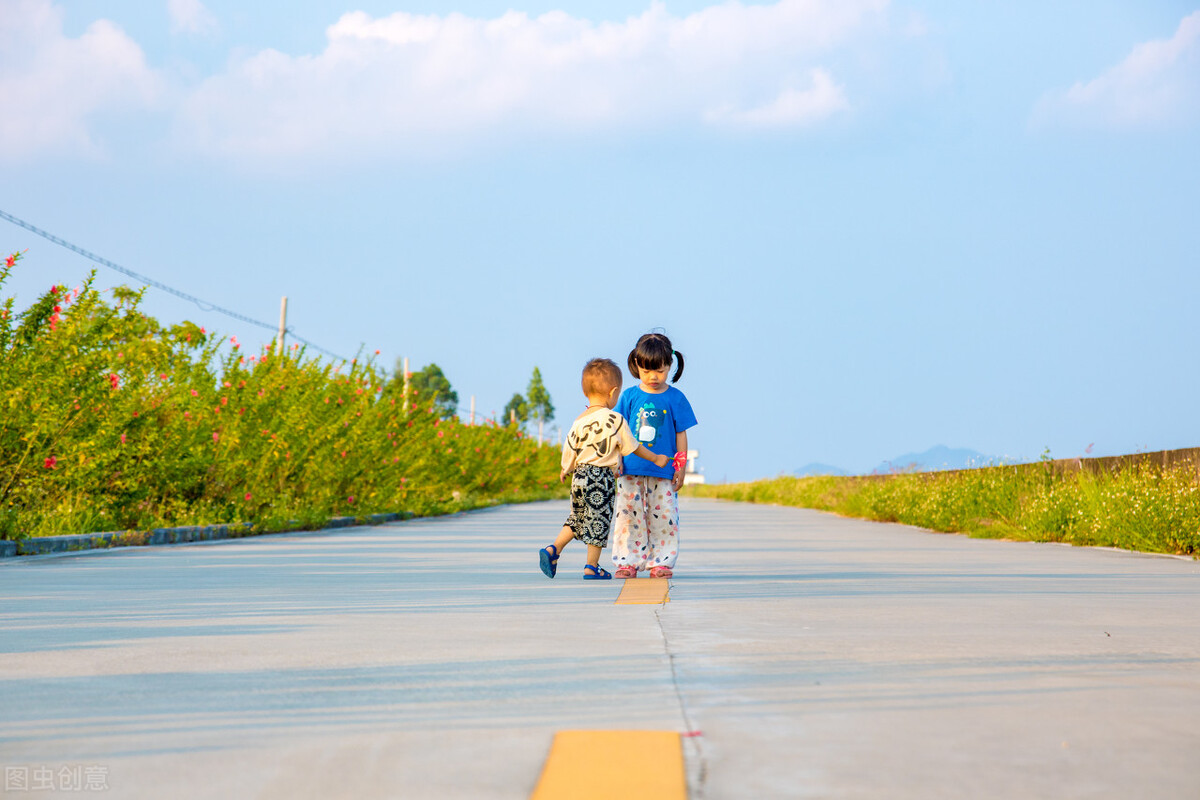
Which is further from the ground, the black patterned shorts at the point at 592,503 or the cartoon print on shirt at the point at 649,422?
the cartoon print on shirt at the point at 649,422

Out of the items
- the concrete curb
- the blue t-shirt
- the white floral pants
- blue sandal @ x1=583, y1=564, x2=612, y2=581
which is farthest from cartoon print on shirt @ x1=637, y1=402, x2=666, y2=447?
the concrete curb

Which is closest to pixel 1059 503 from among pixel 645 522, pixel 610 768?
pixel 645 522

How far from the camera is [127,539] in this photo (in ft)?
46.2

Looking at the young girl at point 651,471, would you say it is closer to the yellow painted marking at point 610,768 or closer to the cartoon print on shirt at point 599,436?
the cartoon print on shirt at point 599,436

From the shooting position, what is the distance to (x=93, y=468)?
14.0m

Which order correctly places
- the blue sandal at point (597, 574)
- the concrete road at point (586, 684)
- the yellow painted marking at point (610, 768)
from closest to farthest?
the yellow painted marking at point (610, 768), the concrete road at point (586, 684), the blue sandal at point (597, 574)

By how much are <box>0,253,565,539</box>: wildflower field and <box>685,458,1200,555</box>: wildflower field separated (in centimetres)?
952

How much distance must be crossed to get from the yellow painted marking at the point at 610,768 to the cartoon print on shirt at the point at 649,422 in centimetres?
609

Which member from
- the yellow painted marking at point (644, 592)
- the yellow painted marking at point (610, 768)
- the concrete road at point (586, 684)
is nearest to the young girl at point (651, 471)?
the yellow painted marking at point (644, 592)

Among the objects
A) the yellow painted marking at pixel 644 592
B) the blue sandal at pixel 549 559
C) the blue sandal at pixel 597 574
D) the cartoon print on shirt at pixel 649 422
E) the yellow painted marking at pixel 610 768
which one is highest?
the cartoon print on shirt at pixel 649 422

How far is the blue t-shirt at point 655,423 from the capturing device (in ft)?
32.9

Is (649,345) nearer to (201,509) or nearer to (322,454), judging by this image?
(201,509)

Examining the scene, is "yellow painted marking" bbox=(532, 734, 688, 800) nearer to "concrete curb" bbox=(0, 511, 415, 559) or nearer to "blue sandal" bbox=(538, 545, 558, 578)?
"blue sandal" bbox=(538, 545, 558, 578)

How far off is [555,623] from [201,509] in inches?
463
